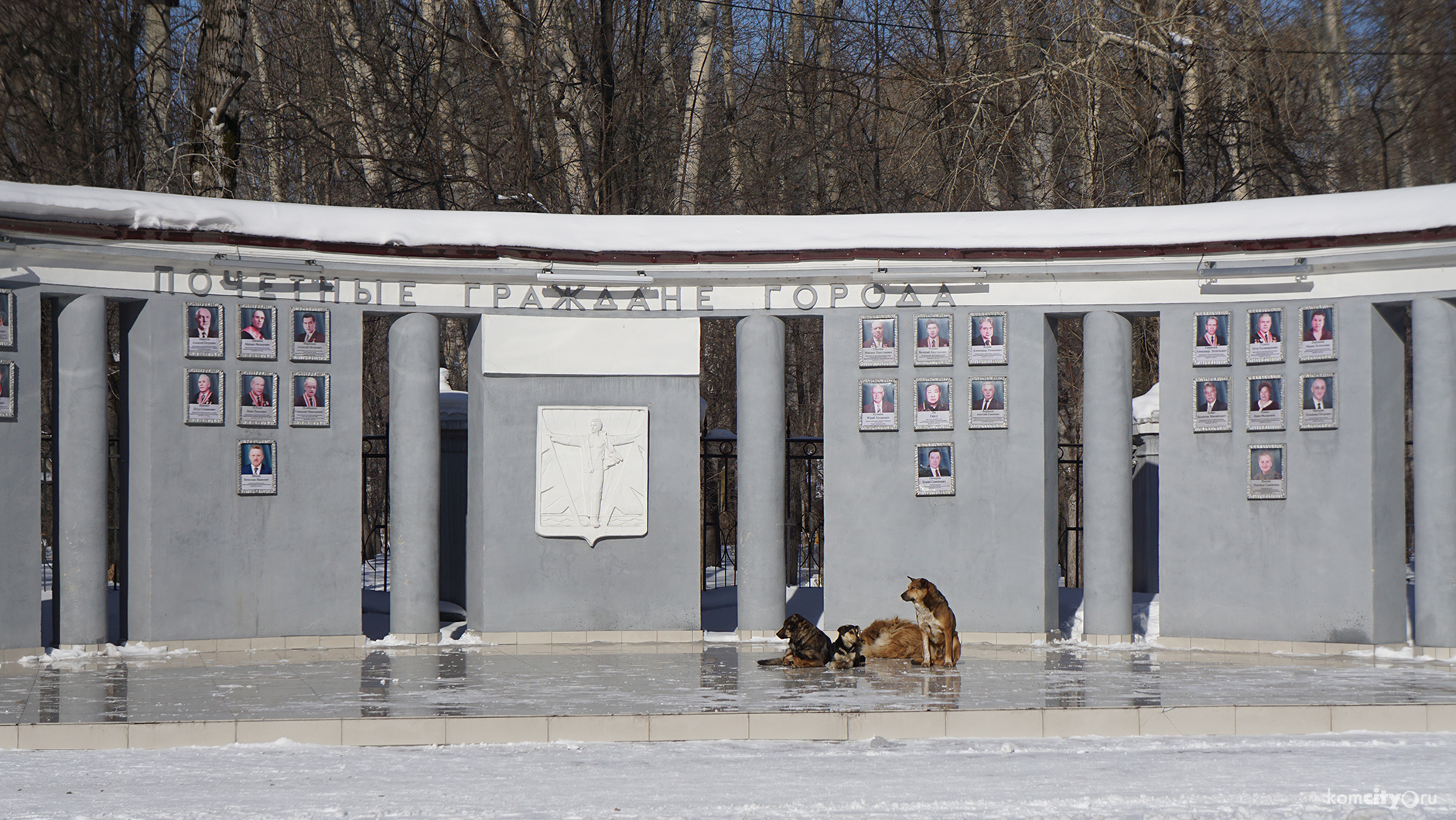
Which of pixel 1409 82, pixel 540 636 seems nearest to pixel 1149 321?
pixel 1409 82

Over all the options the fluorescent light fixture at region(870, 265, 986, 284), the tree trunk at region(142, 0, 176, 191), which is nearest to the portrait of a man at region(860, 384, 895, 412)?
the fluorescent light fixture at region(870, 265, 986, 284)

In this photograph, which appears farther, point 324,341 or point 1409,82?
point 1409,82

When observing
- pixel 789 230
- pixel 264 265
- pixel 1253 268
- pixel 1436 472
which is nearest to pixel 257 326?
pixel 264 265

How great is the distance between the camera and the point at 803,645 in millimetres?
10148

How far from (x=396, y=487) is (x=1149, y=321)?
42.8 ft

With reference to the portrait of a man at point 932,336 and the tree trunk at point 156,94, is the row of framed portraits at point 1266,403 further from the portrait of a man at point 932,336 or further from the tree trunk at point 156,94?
the tree trunk at point 156,94

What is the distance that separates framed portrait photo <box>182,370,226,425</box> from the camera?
38.0 ft

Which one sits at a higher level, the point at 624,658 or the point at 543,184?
the point at 543,184

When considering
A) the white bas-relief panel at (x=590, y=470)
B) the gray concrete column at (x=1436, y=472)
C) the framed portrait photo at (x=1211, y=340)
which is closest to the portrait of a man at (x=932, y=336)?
the framed portrait photo at (x=1211, y=340)

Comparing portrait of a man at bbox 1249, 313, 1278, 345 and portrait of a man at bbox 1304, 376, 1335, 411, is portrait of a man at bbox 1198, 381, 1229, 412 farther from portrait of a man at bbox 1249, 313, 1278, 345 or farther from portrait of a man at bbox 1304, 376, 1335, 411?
portrait of a man at bbox 1304, 376, 1335, 411

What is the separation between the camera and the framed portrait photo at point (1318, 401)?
11.6 m

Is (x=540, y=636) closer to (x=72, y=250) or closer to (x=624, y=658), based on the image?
(x=624, y=658)

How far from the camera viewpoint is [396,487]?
12383 millimetres

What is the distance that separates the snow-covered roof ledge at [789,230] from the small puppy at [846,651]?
374 cm
